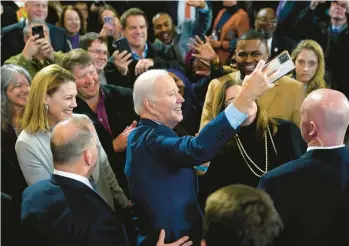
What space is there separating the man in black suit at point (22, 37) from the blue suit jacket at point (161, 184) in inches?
102

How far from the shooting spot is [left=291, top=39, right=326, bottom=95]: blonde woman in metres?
3.84

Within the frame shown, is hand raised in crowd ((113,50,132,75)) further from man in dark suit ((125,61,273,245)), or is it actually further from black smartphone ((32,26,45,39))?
man in dark suit ((125,61,273,245))

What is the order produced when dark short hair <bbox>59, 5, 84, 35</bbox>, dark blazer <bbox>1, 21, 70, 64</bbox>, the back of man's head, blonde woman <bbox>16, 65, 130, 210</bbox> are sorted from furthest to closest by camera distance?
dark short hair <bbox>59, 5, 84, 35</bbox> → dark blazer <bbox>1, 21, 70, 64</bbox> → blonde woman <bbox>16, 65, 130, 210</bbox> → the back of man's head

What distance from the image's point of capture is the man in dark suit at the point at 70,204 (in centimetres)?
185

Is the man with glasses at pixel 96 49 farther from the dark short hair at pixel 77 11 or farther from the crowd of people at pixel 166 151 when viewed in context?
the dark short hair at pixel 77 11

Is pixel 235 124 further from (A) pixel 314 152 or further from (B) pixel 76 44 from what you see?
(B) pixel 76 44

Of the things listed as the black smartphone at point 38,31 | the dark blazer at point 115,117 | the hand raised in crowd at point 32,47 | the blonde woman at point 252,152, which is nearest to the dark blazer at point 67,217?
the blonde woman at point 252,152

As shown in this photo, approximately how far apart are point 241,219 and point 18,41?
11.6 ft

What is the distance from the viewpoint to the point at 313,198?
1.88 meters

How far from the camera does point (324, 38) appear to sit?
4926mm

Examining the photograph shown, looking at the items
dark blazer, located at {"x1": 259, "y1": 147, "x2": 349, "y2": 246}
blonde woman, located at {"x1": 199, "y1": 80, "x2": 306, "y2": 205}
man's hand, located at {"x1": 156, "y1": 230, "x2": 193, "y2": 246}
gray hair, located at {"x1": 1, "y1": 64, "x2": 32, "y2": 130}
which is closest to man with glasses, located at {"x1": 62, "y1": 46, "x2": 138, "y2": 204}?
gray hair, located at {"x1": 1, "y1": 64, "x2": 32, "y2": 130}

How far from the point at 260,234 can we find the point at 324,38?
379 centimetres

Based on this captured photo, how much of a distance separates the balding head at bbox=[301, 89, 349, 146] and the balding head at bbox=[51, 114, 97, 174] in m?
0.79

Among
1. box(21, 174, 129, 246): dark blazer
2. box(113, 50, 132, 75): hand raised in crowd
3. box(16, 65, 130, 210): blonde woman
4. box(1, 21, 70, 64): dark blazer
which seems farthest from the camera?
box(1, 21, 70, 64): dark blazer
